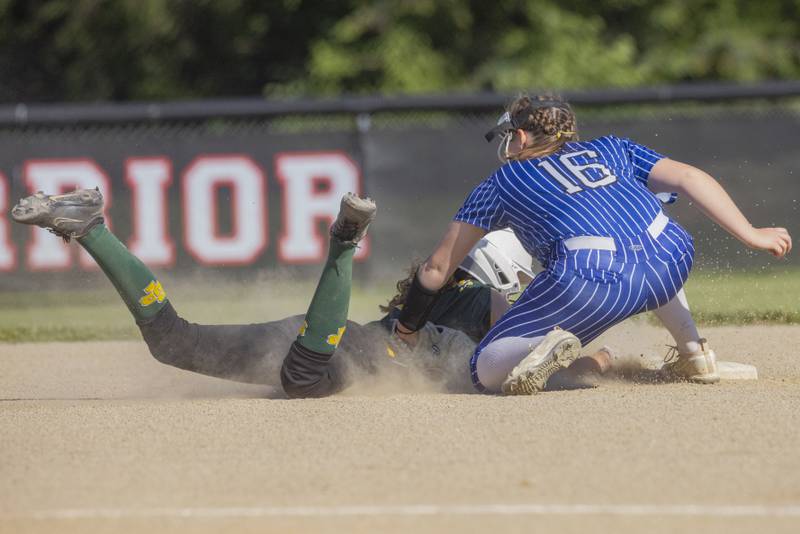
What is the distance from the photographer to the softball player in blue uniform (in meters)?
4.93

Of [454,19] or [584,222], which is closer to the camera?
[584,222]

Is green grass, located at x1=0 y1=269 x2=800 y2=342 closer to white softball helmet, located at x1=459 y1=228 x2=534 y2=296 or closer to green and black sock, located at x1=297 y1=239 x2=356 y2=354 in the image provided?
white softball helmet, located at x1=459 y1=228 x2=534 y2=296

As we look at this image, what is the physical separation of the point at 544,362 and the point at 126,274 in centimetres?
167

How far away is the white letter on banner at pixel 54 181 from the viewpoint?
31.0ft

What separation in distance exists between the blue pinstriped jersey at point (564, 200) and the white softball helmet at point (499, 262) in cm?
46

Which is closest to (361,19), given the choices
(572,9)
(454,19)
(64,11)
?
(454,19)

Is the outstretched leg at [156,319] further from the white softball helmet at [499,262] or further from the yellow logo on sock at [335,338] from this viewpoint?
the white softball helmet at [499,262]

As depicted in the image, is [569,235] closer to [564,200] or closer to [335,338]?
[564,200]

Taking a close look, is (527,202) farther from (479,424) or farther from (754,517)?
(754,517)

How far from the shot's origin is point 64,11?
52.6 feet

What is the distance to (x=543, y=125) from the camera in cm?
515

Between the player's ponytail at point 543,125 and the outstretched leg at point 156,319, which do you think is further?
the player's ponytail at point 543,125

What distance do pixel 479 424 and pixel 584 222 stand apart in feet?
2.97

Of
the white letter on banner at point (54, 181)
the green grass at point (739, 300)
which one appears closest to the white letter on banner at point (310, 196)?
the white letter on banner at point (54, 181)
